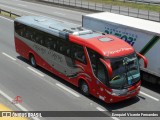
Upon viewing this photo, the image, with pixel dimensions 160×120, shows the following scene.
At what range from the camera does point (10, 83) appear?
718 inches

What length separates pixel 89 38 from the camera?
1641 cm

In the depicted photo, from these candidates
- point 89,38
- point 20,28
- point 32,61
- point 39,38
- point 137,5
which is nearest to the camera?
point 89,38

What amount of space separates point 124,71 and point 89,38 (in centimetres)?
249

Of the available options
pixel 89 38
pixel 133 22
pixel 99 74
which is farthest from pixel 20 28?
pixel 99 74

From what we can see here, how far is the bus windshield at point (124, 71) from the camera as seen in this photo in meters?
15.0

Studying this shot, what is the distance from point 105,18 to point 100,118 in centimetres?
790

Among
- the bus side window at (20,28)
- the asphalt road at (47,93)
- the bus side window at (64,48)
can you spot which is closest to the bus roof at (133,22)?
the asphalt road at (47,93)

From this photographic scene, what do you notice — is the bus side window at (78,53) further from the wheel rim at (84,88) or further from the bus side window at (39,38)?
the bus side window at (39,38)

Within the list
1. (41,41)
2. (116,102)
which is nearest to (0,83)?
(41,41)

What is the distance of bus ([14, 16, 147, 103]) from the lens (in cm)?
1503

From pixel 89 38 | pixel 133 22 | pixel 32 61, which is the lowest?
pixel 32 61

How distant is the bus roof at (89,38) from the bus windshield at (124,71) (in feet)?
1.05

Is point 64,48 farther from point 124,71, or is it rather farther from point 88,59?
point 124,71

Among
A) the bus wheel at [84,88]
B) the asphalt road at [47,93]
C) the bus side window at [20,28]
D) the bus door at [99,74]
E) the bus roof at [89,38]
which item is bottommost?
the asphalt road at [47,93]
